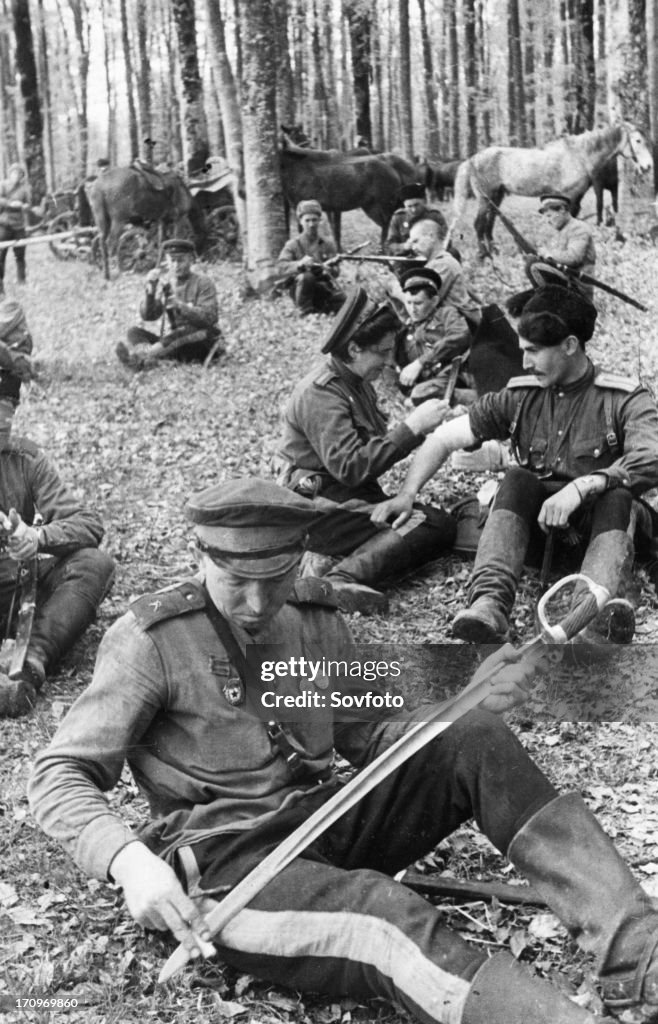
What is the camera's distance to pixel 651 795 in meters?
3.91

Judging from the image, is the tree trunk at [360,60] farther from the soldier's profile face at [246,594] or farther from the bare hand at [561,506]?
the soldier's profile face at [246,594]

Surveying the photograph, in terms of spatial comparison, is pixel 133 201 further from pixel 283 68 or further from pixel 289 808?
pixel 289 808

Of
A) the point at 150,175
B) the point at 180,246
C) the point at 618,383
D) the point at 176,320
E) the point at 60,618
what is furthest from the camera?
the point at 150,175

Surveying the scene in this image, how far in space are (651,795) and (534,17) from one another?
628cm

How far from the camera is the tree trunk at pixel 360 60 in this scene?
30.3ft

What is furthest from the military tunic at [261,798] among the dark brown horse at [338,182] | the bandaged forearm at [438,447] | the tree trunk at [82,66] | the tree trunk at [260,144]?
the tree trunk at [82,66]

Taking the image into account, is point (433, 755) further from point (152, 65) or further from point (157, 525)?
point (152, 65)

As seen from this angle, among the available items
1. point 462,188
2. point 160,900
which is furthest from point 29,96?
point 160,900

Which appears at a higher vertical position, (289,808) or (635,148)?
(635,148)

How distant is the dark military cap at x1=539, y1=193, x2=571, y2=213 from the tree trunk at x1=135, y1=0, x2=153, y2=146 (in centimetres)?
421

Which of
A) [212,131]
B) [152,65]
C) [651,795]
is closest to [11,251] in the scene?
[212,131]

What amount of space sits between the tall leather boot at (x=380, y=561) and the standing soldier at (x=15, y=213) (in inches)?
219

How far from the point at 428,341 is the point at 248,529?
5366mm

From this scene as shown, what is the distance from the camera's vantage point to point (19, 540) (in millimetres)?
5324
